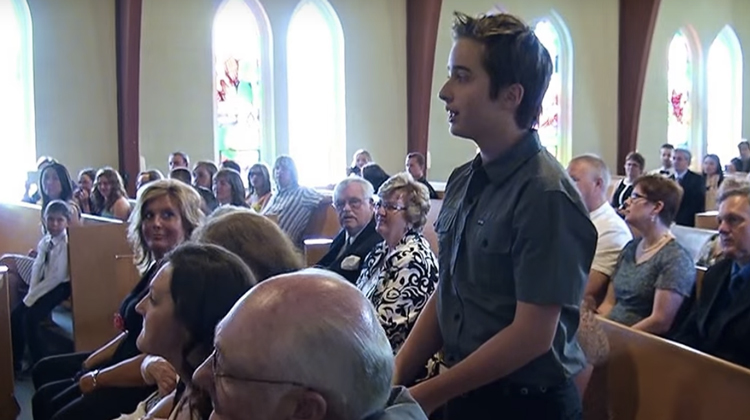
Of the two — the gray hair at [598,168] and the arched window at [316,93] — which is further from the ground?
the arched window at [316,93]

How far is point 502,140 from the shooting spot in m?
1.58

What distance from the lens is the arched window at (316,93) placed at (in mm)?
11008

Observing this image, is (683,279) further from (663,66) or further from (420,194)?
(663,66)

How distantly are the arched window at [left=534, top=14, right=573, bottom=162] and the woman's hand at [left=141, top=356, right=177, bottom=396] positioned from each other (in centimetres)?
1114

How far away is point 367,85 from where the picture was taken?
36.7 feet

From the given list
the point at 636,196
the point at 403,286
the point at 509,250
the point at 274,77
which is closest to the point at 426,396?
the point at 509,250

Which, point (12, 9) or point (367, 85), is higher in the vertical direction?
point (12, 9)

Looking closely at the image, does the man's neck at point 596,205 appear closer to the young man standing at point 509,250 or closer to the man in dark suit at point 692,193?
the young man standing at point 509,250

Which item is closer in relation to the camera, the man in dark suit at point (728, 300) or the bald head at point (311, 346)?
the bald head at point (311, 346)

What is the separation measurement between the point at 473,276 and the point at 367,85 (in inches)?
385

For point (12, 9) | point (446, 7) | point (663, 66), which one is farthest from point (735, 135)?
point (12, 9)

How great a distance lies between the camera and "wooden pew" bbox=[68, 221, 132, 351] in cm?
491

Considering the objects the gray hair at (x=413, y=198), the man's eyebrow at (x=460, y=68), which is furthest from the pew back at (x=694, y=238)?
the man's eyebrow at (x=460, y=68)

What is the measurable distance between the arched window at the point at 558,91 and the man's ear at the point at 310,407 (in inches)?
488
